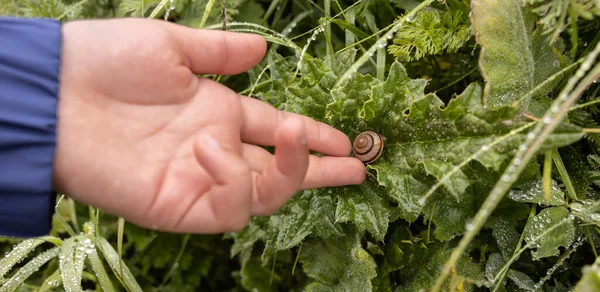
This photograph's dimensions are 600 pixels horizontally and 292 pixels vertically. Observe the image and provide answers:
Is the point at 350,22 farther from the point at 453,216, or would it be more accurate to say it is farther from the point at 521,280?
the point at 521,280

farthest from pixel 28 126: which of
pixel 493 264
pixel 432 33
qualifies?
pixel 493 264

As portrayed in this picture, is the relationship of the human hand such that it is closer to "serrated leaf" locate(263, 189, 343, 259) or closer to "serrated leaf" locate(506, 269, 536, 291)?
"serrated leaf" locate(263, 189, 343, 259)

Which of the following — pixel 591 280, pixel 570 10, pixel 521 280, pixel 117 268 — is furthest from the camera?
pixel 117 268

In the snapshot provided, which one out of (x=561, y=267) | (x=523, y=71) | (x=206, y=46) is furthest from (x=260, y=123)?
(x=561, y=267)

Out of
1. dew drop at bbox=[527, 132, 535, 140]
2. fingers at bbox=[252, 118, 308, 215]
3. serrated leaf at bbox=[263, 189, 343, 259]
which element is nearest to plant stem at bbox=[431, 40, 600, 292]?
dew drop at bbox=[527, 132, 535, 140]

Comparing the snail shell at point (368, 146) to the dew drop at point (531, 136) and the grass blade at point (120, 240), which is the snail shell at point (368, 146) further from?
the grass blade at point (120, 240)

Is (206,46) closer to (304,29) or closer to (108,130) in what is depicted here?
(108,130)

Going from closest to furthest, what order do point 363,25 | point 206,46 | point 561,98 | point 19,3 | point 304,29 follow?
1. point 561,98
2. point 206,46
3. point 363,25
4. point 304,29
5. point 19,3
